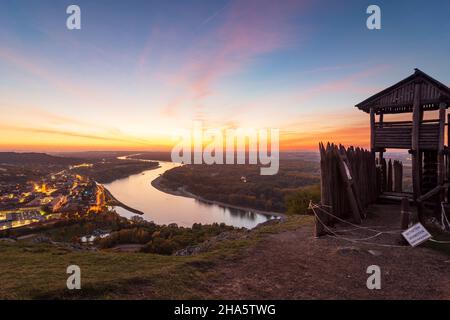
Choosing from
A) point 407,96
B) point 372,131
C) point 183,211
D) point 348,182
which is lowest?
point 183,211

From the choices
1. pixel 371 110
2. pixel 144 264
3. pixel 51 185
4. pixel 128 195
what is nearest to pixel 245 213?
pixel 128 195

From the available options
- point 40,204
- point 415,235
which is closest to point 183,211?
point 40,204

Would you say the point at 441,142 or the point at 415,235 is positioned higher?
the point at 441,142

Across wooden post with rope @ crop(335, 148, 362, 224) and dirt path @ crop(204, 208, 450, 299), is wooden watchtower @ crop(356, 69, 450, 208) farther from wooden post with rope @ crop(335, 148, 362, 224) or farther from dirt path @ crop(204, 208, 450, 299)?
dirt path @ crop(204, 208, 450, 299)

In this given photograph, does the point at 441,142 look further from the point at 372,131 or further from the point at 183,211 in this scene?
the point at 183,211

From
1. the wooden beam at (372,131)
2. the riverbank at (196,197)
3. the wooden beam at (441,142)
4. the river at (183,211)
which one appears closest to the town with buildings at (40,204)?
the river at (183,211)

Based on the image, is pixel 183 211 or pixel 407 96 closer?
pixel 407 96

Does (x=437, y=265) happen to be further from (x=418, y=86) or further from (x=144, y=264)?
(x=418, y=86)

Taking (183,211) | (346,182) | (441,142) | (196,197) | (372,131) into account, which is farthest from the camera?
(196,197)
